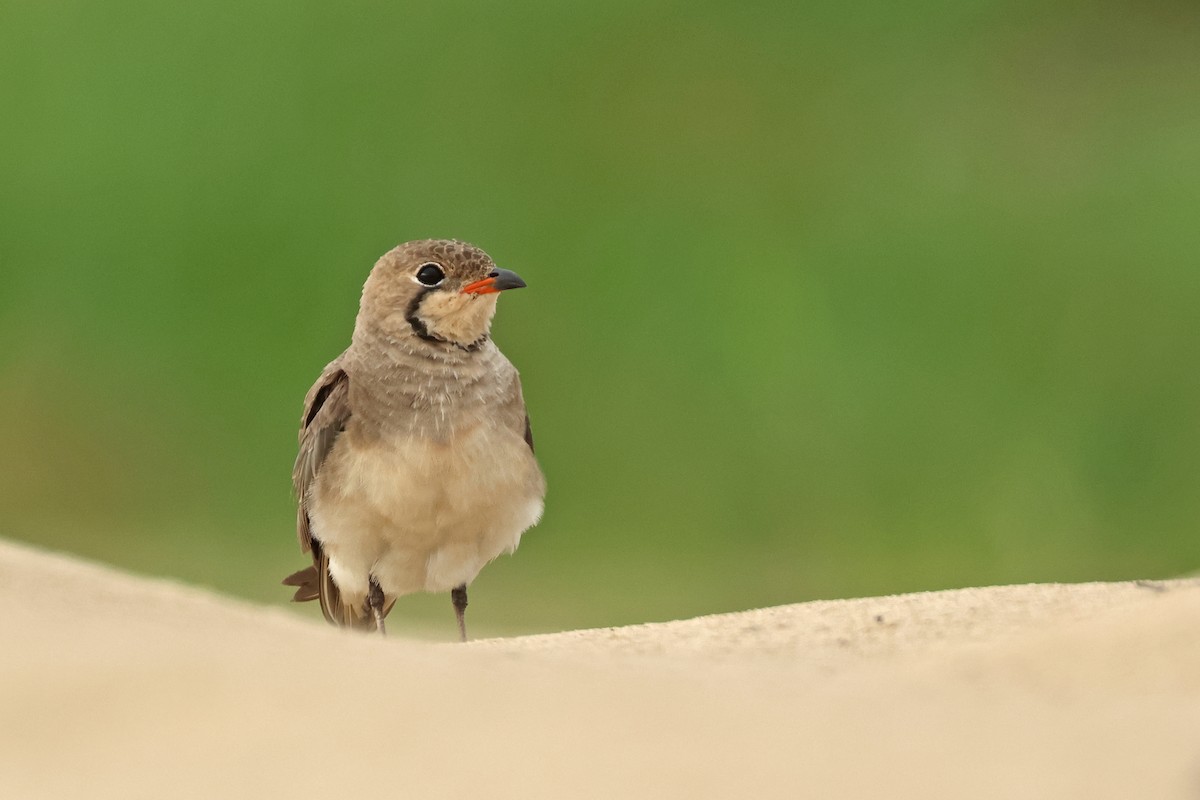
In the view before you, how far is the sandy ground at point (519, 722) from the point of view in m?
1.76

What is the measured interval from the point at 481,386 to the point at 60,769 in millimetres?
3046

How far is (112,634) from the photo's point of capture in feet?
7.16

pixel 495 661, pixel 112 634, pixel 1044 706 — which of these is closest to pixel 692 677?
pixel 495 661

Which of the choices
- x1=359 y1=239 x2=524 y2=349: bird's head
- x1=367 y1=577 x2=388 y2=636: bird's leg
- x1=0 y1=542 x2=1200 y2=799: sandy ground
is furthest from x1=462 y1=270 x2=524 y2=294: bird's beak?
x1=0 y1=542 x2=1200 y2=799: sandy ground

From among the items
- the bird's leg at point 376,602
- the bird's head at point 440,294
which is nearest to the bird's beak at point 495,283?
the bird's head at point 440,294

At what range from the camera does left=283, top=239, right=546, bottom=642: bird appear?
15.4 ft

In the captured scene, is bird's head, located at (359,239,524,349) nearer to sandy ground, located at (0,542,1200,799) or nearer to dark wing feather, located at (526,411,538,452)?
dark wing feather, located at (526,411,538,452)

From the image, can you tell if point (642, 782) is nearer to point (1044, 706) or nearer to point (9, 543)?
point (1044, 706)

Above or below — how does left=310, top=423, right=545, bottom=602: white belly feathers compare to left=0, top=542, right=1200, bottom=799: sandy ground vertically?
below

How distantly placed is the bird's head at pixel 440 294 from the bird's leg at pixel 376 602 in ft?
2.56

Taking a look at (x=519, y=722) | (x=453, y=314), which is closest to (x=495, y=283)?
(x=453, y=314)

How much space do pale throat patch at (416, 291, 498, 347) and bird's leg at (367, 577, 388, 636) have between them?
791 millimetres

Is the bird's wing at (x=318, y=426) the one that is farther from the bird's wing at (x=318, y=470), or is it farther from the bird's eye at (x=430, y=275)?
the bird's eye at (x=430, y=275)

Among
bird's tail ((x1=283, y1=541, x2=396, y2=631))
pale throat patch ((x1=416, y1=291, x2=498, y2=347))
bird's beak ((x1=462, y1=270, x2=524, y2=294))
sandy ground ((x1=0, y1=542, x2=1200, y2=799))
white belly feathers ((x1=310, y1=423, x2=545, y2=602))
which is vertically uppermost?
bird's beak ((x1=462, y1=270, x2=524, y2=294))
